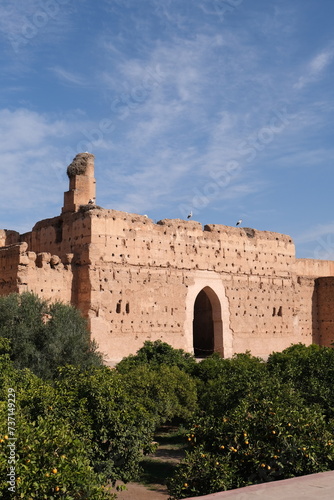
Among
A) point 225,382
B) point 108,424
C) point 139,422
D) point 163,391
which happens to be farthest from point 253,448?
point 163,391

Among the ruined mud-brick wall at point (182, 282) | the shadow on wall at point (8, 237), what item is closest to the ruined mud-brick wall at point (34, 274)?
the ruined mud-brick wall at point (182, 282)

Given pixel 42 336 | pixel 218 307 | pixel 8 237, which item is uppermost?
pixel 8 237

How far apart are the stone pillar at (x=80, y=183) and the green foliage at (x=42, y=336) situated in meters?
6.36

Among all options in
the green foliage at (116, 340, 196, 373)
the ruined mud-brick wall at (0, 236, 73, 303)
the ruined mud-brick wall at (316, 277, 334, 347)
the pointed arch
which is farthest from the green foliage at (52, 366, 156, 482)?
the ruined mud-brick wall at (316, 277, 334, 347)

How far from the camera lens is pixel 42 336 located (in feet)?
57.6

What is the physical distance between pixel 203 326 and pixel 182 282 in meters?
5.23

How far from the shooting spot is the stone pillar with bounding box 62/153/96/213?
24375 millimetres

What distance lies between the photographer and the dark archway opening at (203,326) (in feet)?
96.5

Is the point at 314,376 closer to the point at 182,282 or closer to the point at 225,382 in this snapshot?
the point at 225,382

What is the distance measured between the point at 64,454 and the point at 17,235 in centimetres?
1991

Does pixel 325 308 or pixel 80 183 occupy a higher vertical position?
pixel 80 183

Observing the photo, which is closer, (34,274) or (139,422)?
(139,422)

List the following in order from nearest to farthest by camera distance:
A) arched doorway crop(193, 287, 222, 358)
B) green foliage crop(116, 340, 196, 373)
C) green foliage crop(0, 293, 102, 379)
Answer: green foliage crop(0, 293, 102, 379) → green foliage crop(116, 340, 196, 373) → arched doorway crop(193, 287, 222, 358)

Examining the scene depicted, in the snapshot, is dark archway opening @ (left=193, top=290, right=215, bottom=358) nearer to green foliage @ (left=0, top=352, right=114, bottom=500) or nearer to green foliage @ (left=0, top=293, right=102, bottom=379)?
green foliage @ (left=0, top=293, right=102, bottom=379)
